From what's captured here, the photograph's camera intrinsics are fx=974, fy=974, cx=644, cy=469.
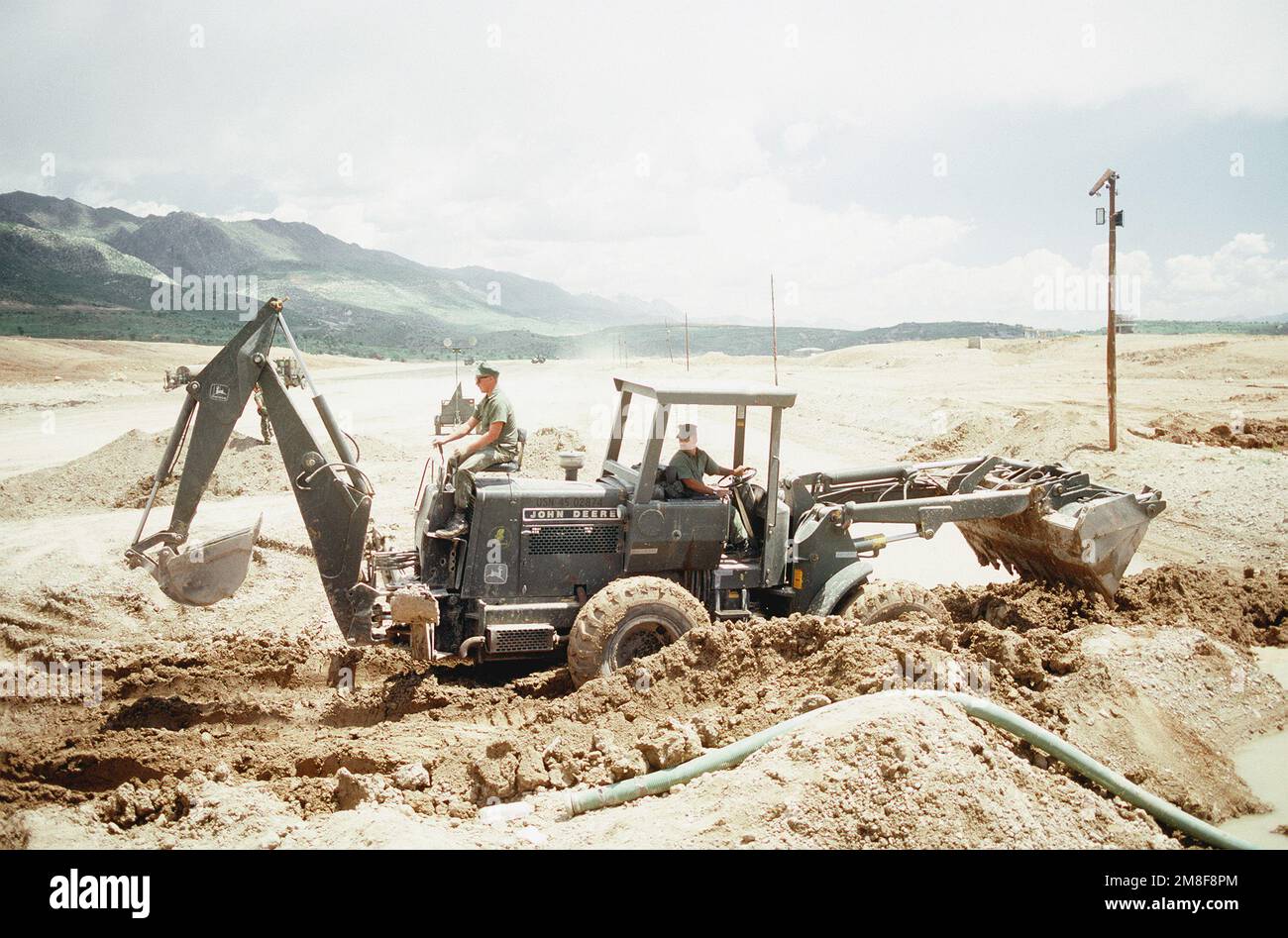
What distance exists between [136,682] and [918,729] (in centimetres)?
610

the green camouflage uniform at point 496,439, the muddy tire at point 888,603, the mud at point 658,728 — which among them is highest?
the green camouflage uniform at point 496,439

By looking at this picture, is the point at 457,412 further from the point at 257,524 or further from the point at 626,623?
the point at 626,623

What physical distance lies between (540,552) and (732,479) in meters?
1.71

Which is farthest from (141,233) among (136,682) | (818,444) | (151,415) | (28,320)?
(136,682)

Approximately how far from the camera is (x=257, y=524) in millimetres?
7480

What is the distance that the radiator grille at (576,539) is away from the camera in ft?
24.7

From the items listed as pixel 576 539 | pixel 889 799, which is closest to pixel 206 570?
pixel 576 539

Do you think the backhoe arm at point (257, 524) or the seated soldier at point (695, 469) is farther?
the seated soldier at point (695, 469)

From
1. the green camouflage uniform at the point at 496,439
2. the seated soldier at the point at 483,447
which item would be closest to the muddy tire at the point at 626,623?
the seated soldier at the point at 483,447

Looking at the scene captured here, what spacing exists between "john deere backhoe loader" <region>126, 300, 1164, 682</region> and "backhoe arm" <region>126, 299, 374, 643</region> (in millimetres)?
13

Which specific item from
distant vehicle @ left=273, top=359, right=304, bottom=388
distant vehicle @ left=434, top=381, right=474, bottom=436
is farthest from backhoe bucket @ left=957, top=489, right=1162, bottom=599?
distant vehicle @ left=434, top=381, right=474, bottom=436

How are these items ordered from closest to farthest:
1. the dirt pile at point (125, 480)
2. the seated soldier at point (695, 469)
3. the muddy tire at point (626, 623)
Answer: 1. the muddy tire at point (626, 623)
2. the seated soldier at point (695, 469)
3. the dirt pile at point (125, 480)

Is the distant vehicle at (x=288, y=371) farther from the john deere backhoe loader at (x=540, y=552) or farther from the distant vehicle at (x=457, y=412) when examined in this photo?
the distant vehicle at (x=457, y=412)

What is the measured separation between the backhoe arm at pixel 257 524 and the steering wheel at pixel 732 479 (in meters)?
2.86
